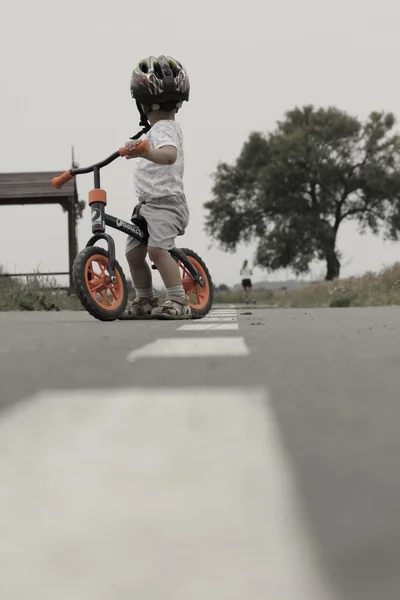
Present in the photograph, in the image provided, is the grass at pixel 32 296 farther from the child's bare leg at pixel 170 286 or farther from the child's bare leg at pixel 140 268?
the child's bare leg at pixel 170 286

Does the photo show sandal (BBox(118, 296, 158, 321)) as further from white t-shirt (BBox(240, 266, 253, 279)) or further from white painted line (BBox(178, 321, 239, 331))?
white t-shirt (BBox(240, 266, 253, 279))

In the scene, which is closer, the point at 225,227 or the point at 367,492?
the point at 367,492

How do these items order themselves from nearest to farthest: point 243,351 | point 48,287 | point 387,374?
1. point 387,374
2. point 243,351
3. point 48,287

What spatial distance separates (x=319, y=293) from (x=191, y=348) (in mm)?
14666

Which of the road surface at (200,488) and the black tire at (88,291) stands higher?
the black tire at (88,291)

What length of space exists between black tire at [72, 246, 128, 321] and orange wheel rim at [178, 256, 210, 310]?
0.86m

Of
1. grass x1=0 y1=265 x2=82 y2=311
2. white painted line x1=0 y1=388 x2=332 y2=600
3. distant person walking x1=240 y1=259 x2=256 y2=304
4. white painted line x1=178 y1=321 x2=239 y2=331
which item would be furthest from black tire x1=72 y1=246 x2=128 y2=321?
distant person walking x1=240 y1=259 x2=256 y2=304

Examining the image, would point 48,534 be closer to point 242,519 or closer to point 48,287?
point 242,519

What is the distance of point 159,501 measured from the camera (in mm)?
957

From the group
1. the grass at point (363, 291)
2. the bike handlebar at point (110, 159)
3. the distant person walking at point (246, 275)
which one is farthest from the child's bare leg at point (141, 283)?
the distant person walking at point (246, 275)

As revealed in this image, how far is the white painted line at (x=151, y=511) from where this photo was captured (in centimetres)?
75

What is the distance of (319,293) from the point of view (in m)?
17.3

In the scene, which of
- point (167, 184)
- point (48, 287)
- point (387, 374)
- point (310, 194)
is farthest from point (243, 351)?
point (310, 194)

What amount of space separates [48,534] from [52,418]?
24.5 inches
